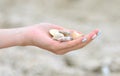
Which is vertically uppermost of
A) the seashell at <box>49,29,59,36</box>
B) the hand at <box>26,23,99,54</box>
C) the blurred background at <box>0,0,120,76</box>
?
the blurred background at <box>0,0,120,76</box>

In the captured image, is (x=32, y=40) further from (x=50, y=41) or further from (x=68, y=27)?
(x=68, y=27)

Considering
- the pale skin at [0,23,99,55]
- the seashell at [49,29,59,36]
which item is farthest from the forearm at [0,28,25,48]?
the seashell at [49,29,59,36]

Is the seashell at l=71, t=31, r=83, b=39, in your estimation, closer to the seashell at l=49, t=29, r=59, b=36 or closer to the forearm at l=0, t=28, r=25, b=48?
the seashell at l=49, t=29, r=59, b=36

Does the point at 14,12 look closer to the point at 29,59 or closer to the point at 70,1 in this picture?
the point at 70,1

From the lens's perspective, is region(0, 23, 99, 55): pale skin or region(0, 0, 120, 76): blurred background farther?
region(0, 0, 120, 76): blurred background

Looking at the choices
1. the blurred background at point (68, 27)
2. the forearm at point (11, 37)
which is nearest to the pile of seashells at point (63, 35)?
the forearm at point (11, 37)

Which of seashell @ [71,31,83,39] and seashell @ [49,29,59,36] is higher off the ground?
seashell @ [49,29,59,36]

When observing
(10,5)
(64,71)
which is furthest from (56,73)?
(10,5)
